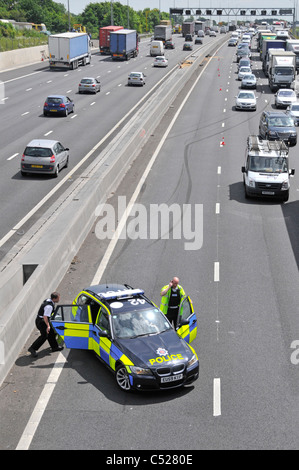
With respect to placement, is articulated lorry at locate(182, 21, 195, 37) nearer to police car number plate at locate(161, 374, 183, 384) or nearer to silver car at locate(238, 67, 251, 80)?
silver car at locate(238, 67, 251, 80)

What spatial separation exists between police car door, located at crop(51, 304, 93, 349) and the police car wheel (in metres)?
1.45

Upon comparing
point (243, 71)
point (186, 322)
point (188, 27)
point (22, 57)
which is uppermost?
point (186, 322)

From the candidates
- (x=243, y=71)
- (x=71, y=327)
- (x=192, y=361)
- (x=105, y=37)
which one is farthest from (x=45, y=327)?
(x=105, y=37)

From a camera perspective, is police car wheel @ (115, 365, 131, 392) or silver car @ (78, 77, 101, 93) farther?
silver car @ (78, 77, 101, 93)

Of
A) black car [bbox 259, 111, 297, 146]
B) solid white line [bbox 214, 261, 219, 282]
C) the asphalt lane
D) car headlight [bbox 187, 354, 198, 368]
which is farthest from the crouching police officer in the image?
black car [bbox 259, 111, 297, 146]

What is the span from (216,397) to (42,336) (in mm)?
3926

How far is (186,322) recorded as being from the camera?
1523 centimetres

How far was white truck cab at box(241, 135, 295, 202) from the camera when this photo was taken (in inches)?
1136

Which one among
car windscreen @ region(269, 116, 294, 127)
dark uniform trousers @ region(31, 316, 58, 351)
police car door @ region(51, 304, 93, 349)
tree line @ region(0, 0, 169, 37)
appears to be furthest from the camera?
tree line @ region(0, 0, 169, 37)

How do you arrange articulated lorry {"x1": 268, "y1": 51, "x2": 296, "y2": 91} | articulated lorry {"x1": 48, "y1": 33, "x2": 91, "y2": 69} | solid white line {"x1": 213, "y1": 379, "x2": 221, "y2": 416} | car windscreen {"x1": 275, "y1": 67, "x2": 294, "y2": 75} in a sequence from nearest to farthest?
solid white line {"x1": 213, "y1": 379, "x2": 221, "y2": 416} < car windscreen {"x1": 275, "y1": 67, "x2": 294, "y2": 75} < articulated lorry {"x1": 268, "y1": 51, "x2": 296, "y2": 91} < articulated lorry {"x1": 48, "y1": 33, "x2": 91, "y2": 69}

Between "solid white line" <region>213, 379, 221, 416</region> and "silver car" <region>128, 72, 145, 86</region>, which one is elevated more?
"solid white line" <region>213, 379, 221, 416</region>

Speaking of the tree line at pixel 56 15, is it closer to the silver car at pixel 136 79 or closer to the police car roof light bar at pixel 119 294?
the silver car at pixel 136 79

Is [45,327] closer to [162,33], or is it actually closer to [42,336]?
[42,336]

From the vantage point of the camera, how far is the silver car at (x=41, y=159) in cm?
3133
